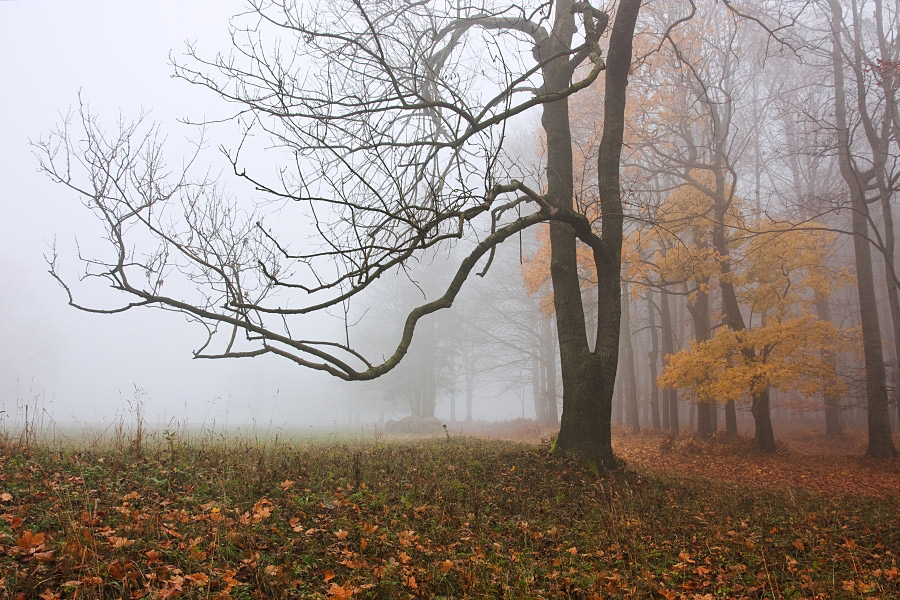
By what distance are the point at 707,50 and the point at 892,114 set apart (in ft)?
17.9

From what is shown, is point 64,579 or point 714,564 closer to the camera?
point 64,579

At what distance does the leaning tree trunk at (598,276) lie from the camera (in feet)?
25.4

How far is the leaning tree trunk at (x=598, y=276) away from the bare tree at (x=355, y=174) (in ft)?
0.08

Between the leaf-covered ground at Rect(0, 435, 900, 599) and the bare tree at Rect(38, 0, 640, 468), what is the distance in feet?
4.45

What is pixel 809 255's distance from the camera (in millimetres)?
12281

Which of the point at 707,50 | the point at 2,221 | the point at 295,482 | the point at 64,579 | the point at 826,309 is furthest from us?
the point at 2,221

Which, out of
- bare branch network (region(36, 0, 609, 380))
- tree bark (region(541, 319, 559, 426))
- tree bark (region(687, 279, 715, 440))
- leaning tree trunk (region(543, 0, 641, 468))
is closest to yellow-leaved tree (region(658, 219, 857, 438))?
tree bark (region(687, 279, 715, 440))

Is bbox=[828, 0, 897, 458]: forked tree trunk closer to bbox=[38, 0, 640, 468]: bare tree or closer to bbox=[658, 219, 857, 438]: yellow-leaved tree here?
bbox=[658, 219, 857, 438]: yellow-leaved tree

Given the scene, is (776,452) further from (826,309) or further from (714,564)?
(714,564)

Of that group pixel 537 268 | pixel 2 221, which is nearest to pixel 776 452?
pixel 537 268

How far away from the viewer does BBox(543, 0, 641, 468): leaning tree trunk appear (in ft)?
25.4

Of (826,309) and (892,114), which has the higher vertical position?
(892,114)

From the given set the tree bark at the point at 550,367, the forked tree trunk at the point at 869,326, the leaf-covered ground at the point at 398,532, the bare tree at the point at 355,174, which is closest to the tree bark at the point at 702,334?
the forked tree trunk at the point at 869,326

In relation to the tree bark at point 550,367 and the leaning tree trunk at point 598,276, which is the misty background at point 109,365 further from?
the leaning tree trunk at point 598,276
